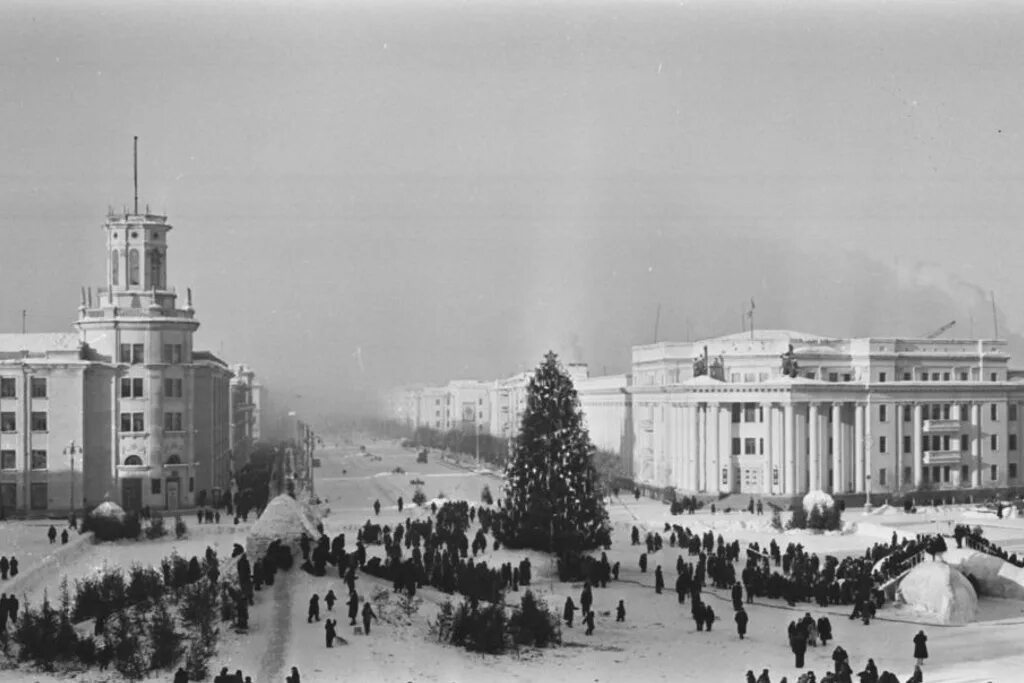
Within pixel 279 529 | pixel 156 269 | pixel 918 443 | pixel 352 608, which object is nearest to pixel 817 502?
pixel 918 443

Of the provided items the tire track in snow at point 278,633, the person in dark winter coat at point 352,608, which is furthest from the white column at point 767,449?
the person in dark winter coat at point 352,608

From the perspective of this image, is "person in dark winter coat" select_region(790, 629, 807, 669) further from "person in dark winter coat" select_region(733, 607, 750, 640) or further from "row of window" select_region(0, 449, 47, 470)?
"row of window" select_region(0, 449, 47, 470)

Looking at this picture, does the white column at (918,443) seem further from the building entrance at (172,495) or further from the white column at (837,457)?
the building entrance at (172,495)

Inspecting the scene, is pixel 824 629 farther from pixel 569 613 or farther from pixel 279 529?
pixel 279 529

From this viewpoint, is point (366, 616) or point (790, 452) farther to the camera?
point (790, 452)

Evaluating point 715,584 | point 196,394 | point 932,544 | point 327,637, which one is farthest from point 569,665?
point 196,394

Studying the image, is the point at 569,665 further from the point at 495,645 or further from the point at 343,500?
the point at 343,500
